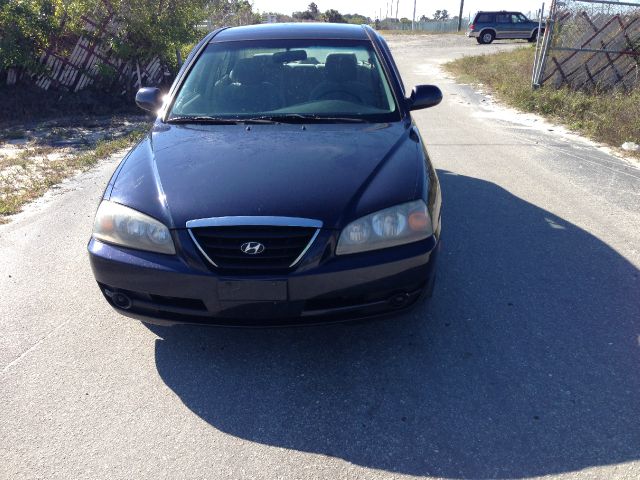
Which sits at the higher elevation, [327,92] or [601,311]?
[327,92]

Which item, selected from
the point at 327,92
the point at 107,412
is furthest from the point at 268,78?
the point at 107,412

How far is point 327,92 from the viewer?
151 inches

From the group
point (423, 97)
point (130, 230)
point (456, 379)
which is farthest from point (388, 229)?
point (423, 97)

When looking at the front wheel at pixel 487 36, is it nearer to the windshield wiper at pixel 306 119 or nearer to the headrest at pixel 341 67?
the headrest at pixel 341 67

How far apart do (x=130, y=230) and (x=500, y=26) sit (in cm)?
3519

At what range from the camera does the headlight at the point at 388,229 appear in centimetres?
255

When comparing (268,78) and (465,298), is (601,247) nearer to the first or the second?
(465,298)

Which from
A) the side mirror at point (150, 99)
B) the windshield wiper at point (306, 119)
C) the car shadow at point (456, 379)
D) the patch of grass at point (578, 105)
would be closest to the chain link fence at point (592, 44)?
the patch of grass at point (578, 105)

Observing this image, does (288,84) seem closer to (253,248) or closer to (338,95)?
(338,95)

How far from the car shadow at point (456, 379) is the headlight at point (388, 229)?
545 mm

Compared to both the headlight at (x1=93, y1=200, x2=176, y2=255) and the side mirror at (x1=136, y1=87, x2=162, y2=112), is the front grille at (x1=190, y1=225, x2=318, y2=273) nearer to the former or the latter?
the headlight at (x1=93, y1=200, x2=176, y2=255)

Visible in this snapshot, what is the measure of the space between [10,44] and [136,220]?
893 cm

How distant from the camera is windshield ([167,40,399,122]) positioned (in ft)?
12.1

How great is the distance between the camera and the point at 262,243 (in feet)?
8.19
